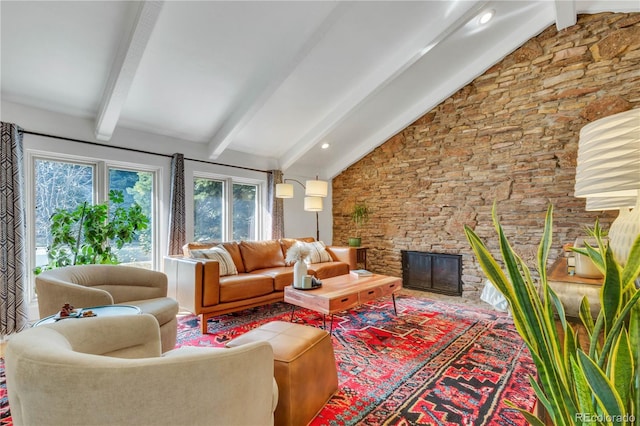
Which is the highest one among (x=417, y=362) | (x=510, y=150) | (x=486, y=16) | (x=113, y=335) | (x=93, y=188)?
(x=486, y=16)

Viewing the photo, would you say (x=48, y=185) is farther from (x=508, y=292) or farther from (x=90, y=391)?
(x=508, y=292)

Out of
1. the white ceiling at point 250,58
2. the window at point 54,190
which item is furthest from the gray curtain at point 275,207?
the window at point 54,190

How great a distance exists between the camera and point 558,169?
3.70 metres

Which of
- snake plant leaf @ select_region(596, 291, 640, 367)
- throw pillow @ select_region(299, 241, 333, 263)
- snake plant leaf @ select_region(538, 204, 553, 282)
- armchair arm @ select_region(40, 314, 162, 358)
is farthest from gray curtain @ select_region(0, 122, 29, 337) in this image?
snake plant leaf @ select_region(596, 291, 640, 367)

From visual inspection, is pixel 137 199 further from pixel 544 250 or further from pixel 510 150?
pixel 510 150

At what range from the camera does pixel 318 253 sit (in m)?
4.63

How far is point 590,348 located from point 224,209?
4.72m

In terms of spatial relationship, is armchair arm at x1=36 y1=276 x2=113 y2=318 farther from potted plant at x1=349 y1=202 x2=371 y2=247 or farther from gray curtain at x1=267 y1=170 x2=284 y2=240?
potted plant at x1=349 y1=202 x2=371 y2=247

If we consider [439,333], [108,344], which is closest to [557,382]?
[108,344]

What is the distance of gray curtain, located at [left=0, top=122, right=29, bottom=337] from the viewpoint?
2750 mm

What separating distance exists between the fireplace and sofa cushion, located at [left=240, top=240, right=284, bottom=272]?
7.06 feet

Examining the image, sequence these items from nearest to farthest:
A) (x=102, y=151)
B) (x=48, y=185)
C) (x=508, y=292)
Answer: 1. (x=508, y=292)
2. (x=48, y=185)
3. (x=102, y=151)

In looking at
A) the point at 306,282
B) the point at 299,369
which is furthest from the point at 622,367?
the point at 306,282

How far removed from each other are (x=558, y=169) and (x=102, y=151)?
5565 mm
